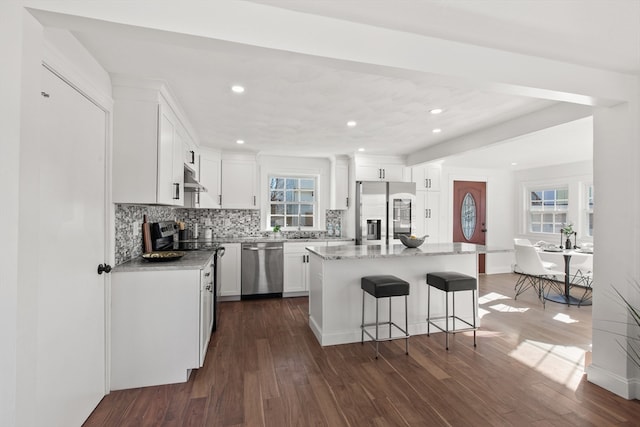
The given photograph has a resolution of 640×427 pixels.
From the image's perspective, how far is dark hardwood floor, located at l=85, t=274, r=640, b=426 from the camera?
6.35 feet

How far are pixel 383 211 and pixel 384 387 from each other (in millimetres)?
3173

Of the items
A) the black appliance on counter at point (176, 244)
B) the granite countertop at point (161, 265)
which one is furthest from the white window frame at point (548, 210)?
the granite countertop at point (161, 265)

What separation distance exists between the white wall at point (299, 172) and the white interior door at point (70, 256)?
3255 mm

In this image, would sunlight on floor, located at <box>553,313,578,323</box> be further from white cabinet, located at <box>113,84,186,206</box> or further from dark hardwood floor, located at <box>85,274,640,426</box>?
white cabinet, located at <box>113,84,186,206</box>

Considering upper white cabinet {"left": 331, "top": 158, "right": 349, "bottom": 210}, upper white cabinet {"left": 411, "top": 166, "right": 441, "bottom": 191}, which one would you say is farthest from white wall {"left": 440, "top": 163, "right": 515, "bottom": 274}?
upper white cabinet {"left": 331, "top": 158, "right": 349, "bottom": 210}

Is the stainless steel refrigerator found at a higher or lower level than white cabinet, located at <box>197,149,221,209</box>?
lower

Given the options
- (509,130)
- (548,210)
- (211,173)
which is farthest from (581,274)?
(211,173)

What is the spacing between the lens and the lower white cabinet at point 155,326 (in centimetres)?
221

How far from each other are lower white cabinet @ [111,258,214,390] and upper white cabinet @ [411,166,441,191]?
4.12 meters

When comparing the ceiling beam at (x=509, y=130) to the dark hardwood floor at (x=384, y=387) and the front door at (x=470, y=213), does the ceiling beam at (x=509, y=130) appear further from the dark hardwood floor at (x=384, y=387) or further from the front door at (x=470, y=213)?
the front door at (x=470, y=213)

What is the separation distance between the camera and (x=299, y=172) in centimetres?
548

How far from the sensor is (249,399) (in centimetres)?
213

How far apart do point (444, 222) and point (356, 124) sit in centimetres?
317

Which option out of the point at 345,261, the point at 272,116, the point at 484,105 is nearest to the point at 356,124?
the point at 272,116
